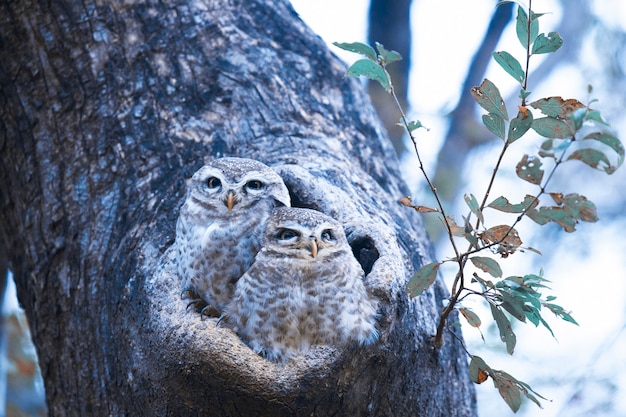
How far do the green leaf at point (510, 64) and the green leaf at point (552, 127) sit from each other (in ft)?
0.41

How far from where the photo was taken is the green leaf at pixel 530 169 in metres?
1.96

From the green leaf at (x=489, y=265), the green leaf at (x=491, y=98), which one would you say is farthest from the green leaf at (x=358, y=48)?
the green leaf at (x=489, y=265)

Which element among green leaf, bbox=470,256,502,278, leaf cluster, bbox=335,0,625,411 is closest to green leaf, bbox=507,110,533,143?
leaf cluster, bbox=335,0,625,411

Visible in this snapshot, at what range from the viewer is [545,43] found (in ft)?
6.29

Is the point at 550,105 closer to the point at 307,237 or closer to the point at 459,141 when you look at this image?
the point at 307,237

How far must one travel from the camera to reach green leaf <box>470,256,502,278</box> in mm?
2045

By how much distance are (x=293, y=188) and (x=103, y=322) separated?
0.83 m

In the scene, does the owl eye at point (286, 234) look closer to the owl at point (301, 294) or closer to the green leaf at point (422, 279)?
the owl at point (301, 294)

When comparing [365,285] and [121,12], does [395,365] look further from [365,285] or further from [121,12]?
[121,12]

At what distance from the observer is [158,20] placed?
3059 mm

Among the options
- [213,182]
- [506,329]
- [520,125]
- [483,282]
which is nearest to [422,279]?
[483,282]

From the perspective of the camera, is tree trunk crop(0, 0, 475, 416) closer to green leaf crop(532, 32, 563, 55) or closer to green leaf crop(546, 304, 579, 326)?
green leaf crop(546, 304, 579, 326)

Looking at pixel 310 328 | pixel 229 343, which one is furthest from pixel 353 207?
pixel 229 343

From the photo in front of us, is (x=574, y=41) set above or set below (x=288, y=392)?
above
